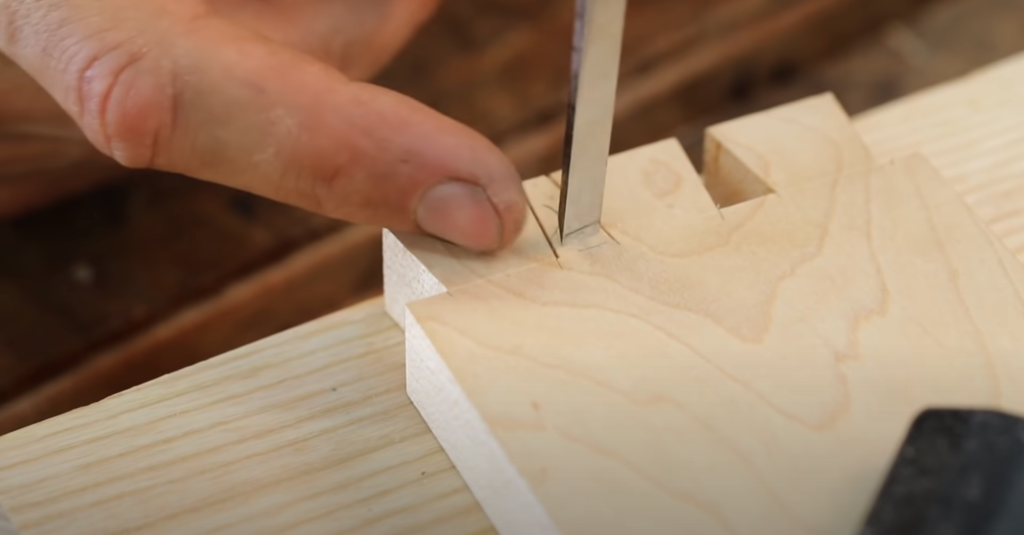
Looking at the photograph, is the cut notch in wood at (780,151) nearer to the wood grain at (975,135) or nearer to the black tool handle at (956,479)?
the wood grain at (975,135)

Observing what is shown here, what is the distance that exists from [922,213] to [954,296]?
0.27 ft

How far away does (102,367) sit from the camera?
1.22 metres

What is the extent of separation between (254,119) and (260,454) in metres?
0.25

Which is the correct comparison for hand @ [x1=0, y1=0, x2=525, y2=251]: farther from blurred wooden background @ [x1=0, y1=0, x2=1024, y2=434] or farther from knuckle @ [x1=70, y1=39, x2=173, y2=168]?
blurred wooden background @ [x1=0, y1=0, x2=1024, y2=434]

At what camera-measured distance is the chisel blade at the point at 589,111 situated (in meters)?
0.58

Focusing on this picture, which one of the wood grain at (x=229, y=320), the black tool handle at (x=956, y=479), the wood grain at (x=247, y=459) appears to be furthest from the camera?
the wood grain at (x=229, y=320)

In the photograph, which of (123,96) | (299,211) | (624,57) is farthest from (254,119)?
(624,57)

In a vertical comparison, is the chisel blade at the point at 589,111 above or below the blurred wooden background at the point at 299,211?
above

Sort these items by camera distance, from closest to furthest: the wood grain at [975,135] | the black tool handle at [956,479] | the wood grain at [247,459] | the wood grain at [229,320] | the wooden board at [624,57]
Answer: the black tool handle at [956,479] < the wood grain at [247,459] < the wood grain at [975,135] < the wood grain at [229,320] < the wooden board at [624,57]

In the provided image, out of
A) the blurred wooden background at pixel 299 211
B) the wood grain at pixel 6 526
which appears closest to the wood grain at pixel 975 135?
the blurred wooden background at pixel 299 211

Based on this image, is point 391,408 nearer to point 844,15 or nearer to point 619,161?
point 619,161

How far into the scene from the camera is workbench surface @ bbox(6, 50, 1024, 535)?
591 mm

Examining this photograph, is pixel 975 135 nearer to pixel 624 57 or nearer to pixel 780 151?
pixel 780 151

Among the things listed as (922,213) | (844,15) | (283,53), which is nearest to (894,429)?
(922,213)
